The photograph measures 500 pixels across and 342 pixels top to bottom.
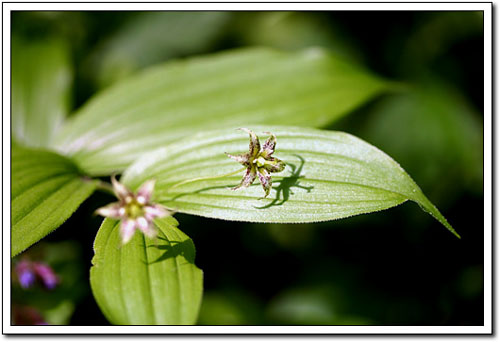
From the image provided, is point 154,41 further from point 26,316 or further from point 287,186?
point 287,186

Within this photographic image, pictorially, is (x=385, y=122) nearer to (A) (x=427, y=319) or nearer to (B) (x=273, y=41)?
(B) (x=273, y=41)

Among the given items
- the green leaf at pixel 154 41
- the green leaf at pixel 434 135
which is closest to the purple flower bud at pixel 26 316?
the green leaf at pixel 154 41

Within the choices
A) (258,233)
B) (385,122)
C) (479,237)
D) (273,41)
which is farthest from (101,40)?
(479,237)

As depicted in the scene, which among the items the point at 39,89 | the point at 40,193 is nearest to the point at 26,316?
the point at 40,193

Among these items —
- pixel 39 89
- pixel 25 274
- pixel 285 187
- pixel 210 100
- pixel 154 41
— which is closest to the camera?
pixel 285 187
